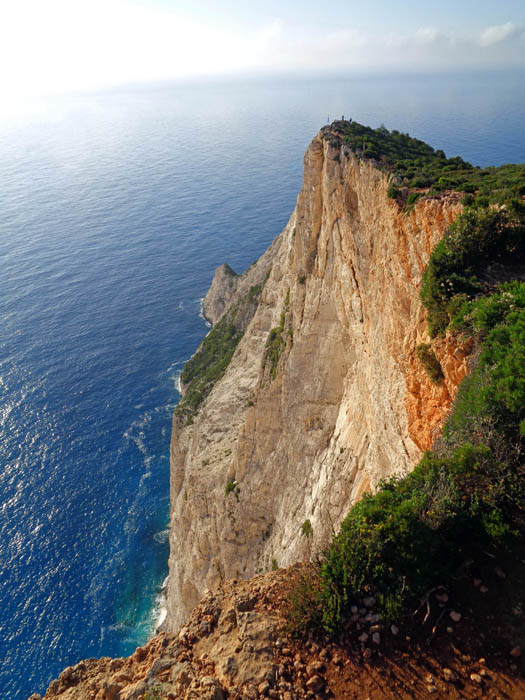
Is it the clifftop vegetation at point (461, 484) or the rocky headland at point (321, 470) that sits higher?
the clifftop vegetation at point (461, 484)

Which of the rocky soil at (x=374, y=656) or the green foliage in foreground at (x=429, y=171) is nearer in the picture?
the rocky soil at (x=374, y=656)

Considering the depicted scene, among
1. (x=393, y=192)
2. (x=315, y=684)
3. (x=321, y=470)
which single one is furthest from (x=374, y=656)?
(x=321, y=470)

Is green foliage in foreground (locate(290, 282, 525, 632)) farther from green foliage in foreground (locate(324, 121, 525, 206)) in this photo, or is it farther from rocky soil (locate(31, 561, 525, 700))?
green foliage in foreground (locate(324, 121, 525, 206))

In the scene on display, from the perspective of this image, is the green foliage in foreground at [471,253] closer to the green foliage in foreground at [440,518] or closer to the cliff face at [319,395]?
the cliff face at [319,395]

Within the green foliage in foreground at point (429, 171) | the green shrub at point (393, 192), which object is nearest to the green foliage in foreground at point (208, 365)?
the green foliage in foreground at point (429, 171)

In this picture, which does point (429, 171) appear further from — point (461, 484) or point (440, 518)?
point (440, 518)

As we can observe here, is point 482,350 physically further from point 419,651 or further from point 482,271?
point 419,651

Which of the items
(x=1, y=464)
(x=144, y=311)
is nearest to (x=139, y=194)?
(x=144, y=311)

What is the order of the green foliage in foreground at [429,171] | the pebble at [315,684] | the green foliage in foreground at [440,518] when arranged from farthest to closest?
the green foliage in foreground at [429,171]
the green foliage in foreground at [440,518]
the pebble at [315,684]
